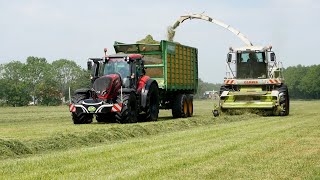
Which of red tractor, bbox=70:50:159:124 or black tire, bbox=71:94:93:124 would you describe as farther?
black tire, bbox=71:94:93:124

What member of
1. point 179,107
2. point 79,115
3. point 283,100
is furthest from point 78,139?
point 283,100

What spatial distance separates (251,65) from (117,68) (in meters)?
8.72

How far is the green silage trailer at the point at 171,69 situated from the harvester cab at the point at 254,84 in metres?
1.62

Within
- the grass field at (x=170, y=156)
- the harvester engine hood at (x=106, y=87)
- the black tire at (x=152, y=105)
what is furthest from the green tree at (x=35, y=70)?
the grass field at (x=170, y=156)

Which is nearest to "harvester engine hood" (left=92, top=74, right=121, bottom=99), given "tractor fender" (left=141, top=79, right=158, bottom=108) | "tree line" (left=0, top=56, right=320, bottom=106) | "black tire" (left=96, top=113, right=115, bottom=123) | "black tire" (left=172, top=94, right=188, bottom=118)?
"tractor fender" (left=141, top=79, right=158, bottom=108)

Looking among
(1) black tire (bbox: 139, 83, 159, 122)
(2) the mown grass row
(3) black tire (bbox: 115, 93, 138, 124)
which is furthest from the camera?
(1) black tire (bbox: 139, 83, 159, 122)

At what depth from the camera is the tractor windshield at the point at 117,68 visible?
2077 centimetres

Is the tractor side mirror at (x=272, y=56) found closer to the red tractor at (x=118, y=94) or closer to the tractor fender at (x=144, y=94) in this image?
the red tractor at (x=118, y=94)

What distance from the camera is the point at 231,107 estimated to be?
25.0 m

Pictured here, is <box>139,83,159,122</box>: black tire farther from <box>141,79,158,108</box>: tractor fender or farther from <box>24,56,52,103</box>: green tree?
<box>24,56,52,103</box>: green tree

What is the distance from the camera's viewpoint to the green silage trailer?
75.7ft

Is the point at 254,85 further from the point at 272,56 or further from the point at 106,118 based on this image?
the point at 106,118

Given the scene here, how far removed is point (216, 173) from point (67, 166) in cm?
246

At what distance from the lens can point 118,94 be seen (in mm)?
20031
